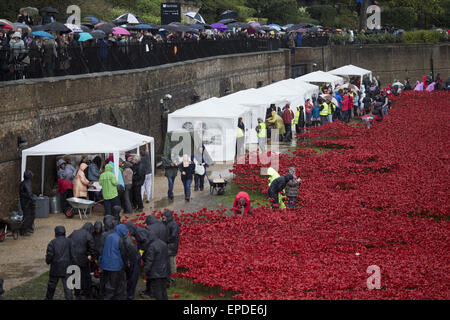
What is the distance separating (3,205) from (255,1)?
156 ft

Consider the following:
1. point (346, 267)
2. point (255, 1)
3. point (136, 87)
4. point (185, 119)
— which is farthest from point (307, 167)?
point (255, 1)

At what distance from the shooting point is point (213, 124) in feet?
A: 93.6

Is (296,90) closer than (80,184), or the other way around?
(80,184)

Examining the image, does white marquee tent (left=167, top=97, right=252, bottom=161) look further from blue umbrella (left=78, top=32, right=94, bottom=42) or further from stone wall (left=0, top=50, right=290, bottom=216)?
blue umbrella (left=78, top=32, right=94, bottom=42)

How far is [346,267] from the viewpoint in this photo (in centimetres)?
1481

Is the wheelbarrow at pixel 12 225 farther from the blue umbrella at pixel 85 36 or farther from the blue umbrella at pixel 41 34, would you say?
the blue umbrella at pixel 85 36

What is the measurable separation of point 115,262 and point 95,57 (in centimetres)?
1359

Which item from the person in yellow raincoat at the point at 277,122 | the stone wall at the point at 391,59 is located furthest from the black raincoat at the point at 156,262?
the stone wall at the point at 391,59

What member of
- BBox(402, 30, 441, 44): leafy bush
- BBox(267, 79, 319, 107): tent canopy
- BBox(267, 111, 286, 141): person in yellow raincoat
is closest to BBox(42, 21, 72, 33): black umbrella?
BBox(267, 111, 286, 141): person in yellow raincoat

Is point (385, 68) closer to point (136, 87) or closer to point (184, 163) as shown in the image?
point (136, 87)

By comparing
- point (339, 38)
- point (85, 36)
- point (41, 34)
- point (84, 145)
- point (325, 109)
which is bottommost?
point (325, 109)

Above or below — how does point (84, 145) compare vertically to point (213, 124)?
above

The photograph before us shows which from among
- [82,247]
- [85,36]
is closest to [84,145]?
[82,247]

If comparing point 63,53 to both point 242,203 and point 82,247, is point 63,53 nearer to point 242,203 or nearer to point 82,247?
point 242,203
